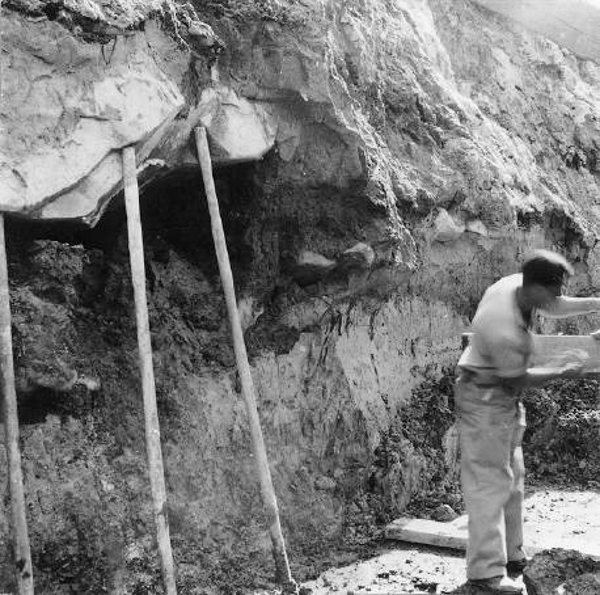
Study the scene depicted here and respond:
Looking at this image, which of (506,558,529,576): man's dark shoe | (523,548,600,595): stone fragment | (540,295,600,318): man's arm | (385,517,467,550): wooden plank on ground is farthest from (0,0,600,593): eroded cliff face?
(540,295,600,318): man's arm

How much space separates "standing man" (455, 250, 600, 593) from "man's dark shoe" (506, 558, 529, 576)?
0.24 metres

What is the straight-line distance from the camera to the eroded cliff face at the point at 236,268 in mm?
3807

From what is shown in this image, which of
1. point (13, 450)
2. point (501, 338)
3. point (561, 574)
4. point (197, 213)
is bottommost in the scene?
point (561, 574)

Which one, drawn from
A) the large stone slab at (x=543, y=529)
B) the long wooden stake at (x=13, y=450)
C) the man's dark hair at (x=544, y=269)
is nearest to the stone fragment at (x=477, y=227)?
the large stone slab at (x=543, y=529)

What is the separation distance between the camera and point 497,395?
330 cm

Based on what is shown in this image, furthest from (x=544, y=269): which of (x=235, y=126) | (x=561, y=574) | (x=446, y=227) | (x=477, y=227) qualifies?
(x=477, y=227)

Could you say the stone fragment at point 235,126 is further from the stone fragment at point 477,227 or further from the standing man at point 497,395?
the stone fragment at point 477,227

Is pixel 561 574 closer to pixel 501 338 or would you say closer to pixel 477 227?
pixel 501 338

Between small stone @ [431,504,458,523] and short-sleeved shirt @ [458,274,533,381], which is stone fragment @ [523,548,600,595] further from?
small stone @ [431,504,458,523]

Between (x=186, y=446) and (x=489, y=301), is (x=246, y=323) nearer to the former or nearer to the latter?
(x=186, y=446)

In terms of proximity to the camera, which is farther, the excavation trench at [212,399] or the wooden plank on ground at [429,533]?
the wooden plank on ground at [429,533]

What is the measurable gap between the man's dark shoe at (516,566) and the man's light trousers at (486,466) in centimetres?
32

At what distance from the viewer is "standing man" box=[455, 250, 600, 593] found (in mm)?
3131

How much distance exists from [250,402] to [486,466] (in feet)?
4.63
